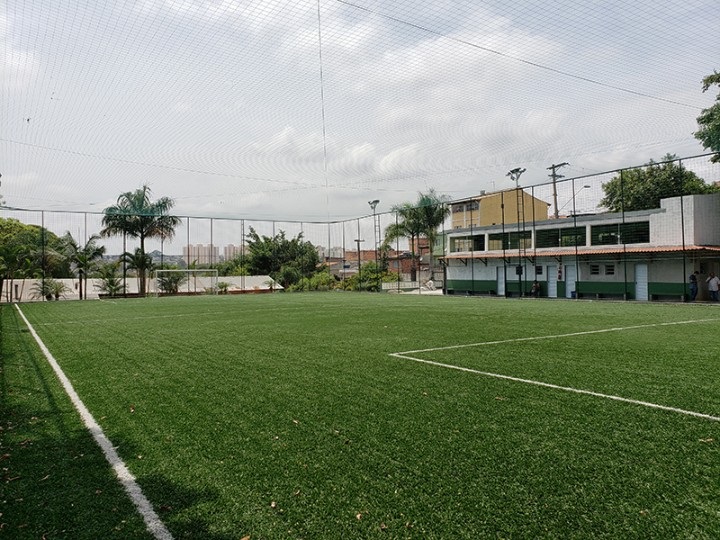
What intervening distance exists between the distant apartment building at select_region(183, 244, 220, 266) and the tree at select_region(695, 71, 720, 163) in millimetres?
33787

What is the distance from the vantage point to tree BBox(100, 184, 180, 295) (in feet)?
119

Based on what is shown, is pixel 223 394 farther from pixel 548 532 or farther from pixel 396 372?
pixel 548 532

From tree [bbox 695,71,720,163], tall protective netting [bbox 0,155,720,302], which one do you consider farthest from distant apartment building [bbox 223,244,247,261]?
tree [bbox 695,71,720,163]

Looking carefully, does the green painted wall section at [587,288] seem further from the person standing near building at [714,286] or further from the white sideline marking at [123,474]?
the white sideline marking at [123,474]

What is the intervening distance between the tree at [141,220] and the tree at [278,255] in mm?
8582

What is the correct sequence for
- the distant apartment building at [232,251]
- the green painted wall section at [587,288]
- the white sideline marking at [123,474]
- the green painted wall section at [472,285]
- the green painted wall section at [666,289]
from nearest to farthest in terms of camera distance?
the white sideline marking at [123,474], the green painted wall section at [666,289], the green painted wall section at [587,288], the green painted wall section at [472,285], the distant apartment building at [232,251]

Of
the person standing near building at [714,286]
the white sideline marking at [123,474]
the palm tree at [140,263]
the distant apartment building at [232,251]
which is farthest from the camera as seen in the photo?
the distant apartment building at [232,251]

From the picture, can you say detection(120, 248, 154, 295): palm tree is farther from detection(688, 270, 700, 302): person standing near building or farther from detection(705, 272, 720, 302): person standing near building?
detection(705, 272, 720, 302): person standing near building

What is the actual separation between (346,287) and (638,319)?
94.4 ft

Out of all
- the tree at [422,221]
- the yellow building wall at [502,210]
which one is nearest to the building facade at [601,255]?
the yellow building wall at [502,210]

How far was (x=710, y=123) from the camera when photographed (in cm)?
2511

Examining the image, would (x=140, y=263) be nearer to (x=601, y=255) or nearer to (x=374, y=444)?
(x=601, y=255)

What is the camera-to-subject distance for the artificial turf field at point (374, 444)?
9.53ft

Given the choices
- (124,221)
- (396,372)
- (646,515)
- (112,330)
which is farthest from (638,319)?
(124,221)
